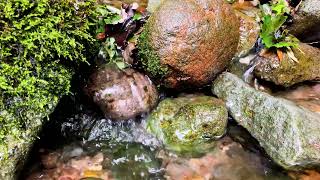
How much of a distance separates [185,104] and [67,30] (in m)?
1.78

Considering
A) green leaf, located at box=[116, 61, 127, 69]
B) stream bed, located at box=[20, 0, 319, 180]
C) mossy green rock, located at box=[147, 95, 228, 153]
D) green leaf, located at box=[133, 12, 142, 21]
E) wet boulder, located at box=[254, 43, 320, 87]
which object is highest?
green leaf, located at box=[133, 12, 142, 21]

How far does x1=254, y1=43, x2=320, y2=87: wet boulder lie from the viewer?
495 centimetres

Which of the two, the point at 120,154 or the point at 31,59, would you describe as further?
the point at 120,154

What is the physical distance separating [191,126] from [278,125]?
3.36ft

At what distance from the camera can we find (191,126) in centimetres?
429

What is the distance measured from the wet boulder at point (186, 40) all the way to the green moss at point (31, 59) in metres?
1.03

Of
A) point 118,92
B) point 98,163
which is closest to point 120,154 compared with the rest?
point 98,163

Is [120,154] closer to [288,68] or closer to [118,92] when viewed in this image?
[118,92]

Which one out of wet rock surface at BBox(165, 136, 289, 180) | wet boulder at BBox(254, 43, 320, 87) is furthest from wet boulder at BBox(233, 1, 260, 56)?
wet rock surface at BBox(165, 136, 289, 180)

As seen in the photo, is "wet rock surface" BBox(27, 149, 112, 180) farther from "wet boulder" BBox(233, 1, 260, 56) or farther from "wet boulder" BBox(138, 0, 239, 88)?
"wet boulder" BBox(233, 1, 260, 56)

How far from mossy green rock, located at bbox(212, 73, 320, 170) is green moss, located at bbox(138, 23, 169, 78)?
95 centimetres

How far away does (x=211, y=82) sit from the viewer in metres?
4.82

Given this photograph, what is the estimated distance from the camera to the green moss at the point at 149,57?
433 centimetres

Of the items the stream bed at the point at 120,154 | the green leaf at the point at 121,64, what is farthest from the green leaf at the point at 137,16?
the stream bed at the point at 120,154
